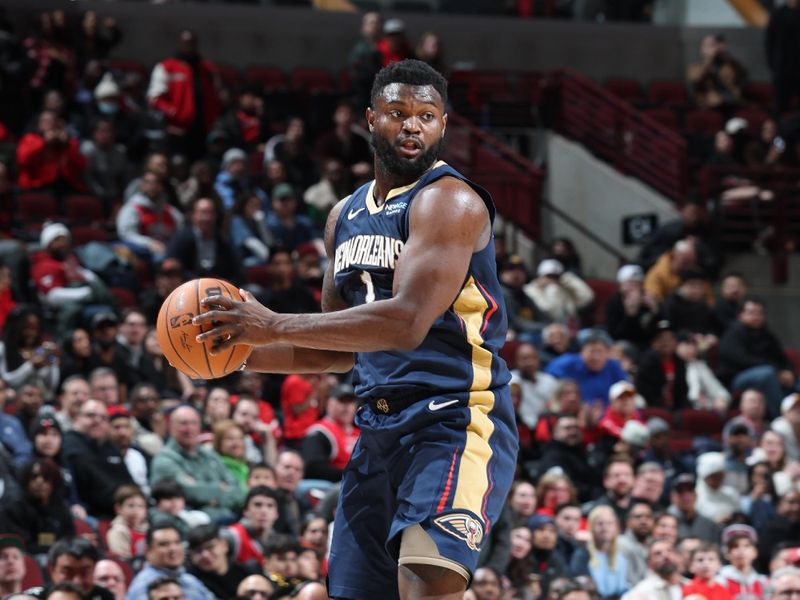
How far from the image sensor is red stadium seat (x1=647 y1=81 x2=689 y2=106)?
19516 mm

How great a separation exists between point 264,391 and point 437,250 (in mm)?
8011

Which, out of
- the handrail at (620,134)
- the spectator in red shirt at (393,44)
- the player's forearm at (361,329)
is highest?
the spectator in red shirt at (393,44)

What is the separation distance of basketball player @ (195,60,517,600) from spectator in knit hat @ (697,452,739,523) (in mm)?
7675

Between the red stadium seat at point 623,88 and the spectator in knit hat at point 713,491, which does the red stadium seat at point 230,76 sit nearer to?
the red stadium seat at point 623,88

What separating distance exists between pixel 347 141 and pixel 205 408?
217 inches

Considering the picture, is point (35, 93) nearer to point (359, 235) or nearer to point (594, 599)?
point (594, 599)

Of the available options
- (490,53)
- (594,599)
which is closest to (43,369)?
(594,599)

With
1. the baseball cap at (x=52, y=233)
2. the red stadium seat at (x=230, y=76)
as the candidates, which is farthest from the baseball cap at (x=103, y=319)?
the red stadium seat at (x=230, y=76)

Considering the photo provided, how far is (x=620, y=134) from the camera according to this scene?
18.0 meters

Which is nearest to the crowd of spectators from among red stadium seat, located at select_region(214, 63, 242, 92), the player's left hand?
red stadium seat, located at select_region(214, 63, 242, 92)

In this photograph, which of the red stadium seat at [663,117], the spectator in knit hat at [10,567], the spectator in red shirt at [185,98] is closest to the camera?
the spectator in knit hat at [10,567]

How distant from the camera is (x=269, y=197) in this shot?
15258 mm

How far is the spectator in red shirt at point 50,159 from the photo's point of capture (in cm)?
1388

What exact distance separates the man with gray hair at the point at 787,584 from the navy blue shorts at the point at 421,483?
5682 mm
